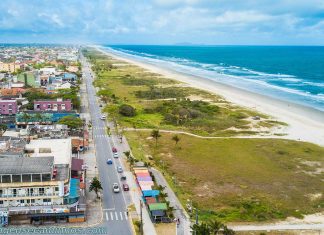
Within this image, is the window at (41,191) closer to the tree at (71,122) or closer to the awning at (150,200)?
the awning at (150,200)

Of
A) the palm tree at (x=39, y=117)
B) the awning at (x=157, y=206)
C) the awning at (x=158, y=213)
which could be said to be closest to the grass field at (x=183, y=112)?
the palm tree at (x=39, y=117)

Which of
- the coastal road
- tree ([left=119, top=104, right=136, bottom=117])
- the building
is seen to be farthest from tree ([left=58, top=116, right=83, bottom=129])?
the building

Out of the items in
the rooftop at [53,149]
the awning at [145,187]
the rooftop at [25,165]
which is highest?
the rooftop at [25,165]

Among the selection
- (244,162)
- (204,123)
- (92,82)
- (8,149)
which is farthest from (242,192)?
(92,82)

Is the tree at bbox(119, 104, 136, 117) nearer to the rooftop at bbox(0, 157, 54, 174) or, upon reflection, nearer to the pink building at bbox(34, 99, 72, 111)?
the pink building at bbox(34, 99, 72, 111)

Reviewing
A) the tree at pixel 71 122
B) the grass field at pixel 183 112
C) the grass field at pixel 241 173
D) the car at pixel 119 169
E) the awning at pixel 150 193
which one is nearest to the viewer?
the grass field at pixel 241 173

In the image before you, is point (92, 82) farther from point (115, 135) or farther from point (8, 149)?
point (8, 149)

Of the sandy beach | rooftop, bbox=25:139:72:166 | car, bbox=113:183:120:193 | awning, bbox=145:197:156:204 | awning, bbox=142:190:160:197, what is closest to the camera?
awning, bbox=145:197:156:204
